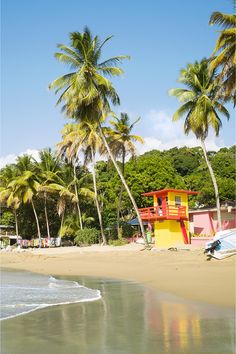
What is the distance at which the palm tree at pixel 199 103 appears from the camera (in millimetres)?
22609

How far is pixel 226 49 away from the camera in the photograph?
16422 millimetres

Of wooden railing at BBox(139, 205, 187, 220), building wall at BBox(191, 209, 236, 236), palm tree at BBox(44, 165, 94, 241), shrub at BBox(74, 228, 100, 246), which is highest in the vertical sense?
palm tree at BBox(44, 165, 94, 241)

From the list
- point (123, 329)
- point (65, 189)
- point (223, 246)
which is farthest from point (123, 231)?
point (123, 329)

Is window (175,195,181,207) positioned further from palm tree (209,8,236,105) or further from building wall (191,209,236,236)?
palm tree (209,8,236,105)

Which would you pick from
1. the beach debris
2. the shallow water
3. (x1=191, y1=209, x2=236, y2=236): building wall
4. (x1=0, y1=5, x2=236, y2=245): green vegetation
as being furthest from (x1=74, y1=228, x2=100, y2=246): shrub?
the shallow water

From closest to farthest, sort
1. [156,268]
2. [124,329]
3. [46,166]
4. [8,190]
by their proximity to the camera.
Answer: [124,329]
[156,268]
[46,166]
[8,190]

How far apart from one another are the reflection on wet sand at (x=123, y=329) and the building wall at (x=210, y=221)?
17974mm

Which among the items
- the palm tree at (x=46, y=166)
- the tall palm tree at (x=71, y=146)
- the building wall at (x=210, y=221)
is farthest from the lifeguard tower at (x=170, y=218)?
the palm tree at (x=46, y=166)

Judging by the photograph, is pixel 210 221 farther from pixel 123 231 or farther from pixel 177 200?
pixel 123 231

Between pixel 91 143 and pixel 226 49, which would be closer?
pixel 226 49

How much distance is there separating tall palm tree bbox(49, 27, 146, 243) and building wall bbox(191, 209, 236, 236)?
6002mm

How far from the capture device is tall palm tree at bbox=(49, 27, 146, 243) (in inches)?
888

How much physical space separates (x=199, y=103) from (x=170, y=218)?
23.3 ft

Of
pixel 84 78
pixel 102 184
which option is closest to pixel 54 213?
pixel 102 184
